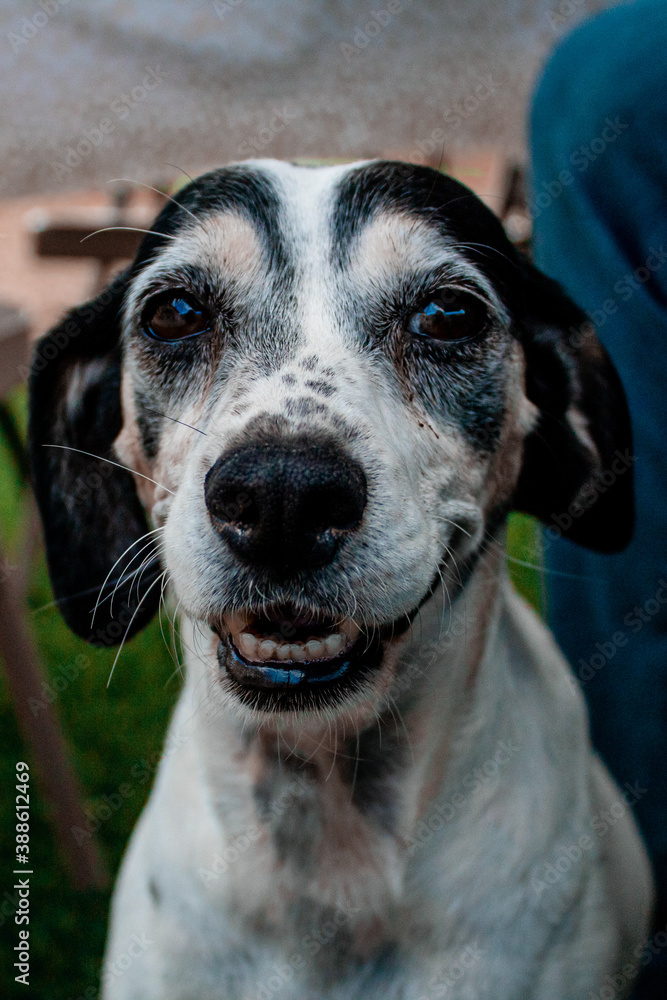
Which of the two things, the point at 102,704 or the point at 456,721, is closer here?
the point at 456,721

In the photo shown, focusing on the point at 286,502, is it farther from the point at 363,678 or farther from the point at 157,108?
the point at 157,108

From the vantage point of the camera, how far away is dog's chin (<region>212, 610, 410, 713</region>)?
1.23m

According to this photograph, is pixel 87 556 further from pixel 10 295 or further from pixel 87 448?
pixel 10 295

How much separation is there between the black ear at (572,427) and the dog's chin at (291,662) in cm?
68

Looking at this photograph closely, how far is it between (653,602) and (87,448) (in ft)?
4.67

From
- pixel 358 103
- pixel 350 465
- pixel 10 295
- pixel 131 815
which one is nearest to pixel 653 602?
pixel 350 465

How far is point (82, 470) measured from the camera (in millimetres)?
1757

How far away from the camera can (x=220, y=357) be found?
1449 mm

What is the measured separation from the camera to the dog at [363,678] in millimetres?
1318

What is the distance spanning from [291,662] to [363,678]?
127mm
